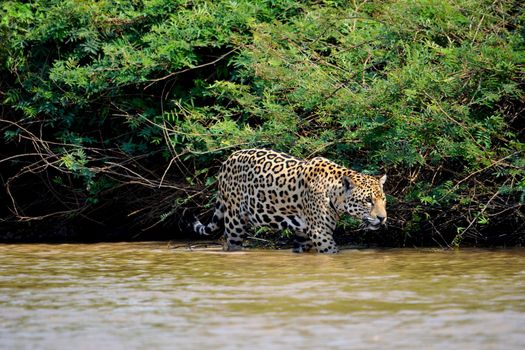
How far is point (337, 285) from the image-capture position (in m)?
8.20

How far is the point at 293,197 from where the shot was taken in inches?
423

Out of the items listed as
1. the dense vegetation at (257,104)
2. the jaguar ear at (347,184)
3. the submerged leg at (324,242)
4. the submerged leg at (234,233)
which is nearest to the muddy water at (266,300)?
the submerged leg at (324,242)

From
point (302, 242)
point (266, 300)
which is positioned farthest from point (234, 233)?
point (266, 300)

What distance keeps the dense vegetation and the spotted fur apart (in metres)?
0.36

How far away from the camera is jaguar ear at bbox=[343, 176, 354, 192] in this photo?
1022 cm

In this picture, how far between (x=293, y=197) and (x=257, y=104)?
154 centimetres

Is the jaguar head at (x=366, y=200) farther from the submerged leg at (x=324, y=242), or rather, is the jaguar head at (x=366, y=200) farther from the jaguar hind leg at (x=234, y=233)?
the jaguar hind leg at (x=234, y=233)

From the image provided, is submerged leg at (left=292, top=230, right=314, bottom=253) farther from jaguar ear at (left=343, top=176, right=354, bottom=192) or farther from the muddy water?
jaguar ear at (left=343, top=176, right=354, bottom=192)

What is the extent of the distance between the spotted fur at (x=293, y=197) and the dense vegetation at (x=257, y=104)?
36 cm

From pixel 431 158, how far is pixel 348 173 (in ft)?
2.93

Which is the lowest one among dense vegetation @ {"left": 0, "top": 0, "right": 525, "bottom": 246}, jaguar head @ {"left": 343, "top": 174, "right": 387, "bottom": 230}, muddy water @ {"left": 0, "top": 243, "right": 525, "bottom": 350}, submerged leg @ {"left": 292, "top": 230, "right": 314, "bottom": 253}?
muddy water @ {"left": 0, "top": 243, "right": 525, "bottom": 350}

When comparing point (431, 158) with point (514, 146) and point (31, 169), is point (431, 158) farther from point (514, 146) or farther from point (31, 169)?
point (31, 169)

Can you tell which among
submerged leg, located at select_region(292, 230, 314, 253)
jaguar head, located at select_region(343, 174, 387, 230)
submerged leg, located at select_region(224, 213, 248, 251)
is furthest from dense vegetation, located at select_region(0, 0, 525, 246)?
submerged leg, located at select_region(224, 213, 248, 251)

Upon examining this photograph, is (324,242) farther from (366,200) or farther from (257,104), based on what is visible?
(257,104)
